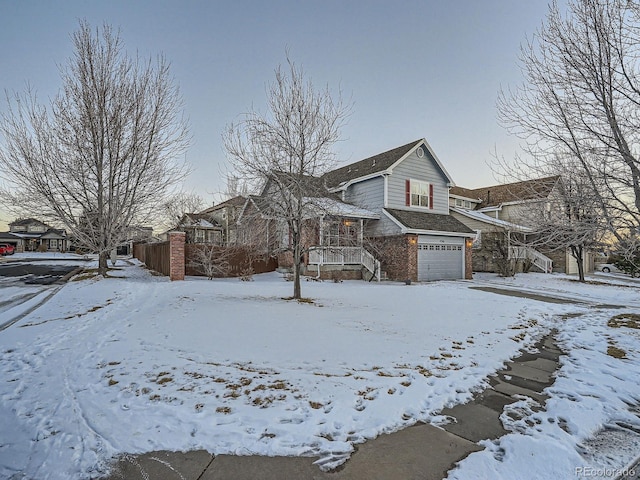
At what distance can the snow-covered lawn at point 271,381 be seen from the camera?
106 inches

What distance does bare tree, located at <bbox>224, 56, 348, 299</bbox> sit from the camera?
9203 mm

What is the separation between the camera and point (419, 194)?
1934cm

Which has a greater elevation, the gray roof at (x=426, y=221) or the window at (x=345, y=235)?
the gray roof at (x=426, y=221)

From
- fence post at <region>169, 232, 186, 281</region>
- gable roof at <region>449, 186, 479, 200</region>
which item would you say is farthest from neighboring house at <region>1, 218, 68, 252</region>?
gable roof at <region>449, 186, 479, 200</region>

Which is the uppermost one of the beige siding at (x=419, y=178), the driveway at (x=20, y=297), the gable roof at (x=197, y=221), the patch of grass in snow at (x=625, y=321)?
the beige siding at (x=419, y=178)

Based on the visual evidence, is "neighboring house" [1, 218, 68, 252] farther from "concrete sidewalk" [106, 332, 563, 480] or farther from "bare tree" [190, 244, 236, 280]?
"concrete sidewalk" [106, 332, 563, 480]

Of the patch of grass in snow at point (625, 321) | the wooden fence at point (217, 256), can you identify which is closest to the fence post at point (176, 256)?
the wooden fence at point (217, 256)

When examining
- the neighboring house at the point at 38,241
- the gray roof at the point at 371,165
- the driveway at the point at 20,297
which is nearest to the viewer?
the driveway at the point at 20,297

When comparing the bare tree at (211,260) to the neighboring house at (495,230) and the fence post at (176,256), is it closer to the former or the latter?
the fence post at (176,256)

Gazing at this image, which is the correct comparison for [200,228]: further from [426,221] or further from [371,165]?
[426,221]

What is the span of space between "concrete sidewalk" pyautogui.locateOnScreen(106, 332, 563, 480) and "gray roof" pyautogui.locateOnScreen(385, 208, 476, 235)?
14.0 meters

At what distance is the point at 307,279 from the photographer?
16.0 metres

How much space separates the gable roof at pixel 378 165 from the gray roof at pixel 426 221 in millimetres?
2406

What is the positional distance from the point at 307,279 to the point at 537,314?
970 cm
